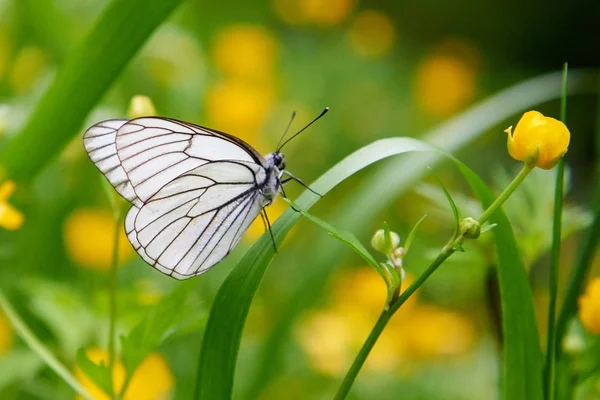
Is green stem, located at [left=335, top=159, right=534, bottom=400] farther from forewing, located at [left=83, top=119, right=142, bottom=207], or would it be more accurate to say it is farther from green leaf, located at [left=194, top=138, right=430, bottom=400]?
forewing, located at [left=83, top=119, right=142, bottom=207]

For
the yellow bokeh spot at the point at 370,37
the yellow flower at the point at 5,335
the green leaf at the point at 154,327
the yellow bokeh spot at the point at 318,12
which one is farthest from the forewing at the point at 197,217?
the yellow bokeh spot at the point at 370,37

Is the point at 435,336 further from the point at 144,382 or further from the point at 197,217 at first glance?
the point at 197,217

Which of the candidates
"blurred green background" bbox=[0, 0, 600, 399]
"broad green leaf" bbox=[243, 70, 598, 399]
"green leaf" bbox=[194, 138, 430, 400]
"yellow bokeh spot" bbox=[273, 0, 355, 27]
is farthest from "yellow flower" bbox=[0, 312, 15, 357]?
"yellow bokeh spot" bbox=[273, 0, 355, 27]

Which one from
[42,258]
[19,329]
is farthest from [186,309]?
[42,258]

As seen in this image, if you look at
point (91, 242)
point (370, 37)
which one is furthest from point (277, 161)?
point (370, 37)

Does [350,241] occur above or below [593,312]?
below

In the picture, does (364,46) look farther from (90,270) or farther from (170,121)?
(170,121)
